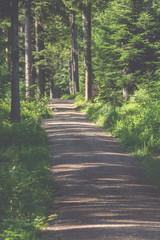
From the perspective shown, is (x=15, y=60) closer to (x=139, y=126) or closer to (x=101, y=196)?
(x=139, y=126)

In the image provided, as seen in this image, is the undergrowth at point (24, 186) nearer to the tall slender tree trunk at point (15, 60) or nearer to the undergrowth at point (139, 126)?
the tall slender tree trunk at point (15, 60)

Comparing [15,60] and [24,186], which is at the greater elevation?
[15,60]

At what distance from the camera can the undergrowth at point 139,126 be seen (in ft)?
32.3

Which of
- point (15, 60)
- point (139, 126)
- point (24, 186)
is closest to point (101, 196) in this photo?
point (24, 186)

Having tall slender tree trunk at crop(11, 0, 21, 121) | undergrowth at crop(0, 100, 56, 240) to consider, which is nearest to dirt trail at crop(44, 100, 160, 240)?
undergrowth at crop(0, 100, 56, 240)

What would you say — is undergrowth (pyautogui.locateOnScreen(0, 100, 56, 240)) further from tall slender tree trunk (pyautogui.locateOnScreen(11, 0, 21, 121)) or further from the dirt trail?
tall slender tree trunk (pyautogui.locateOnScreen(11, 0, 21, 121))

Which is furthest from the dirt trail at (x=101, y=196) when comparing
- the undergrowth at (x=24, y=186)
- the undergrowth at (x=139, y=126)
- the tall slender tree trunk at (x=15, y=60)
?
the tall slender tree trunk at (x=15, y=60)

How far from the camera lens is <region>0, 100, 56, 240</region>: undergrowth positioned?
488 centimetres

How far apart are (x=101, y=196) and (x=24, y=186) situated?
1.66 meters

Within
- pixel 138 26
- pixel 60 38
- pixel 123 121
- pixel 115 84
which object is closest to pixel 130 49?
pixel 138 26

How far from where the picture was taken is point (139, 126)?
12312 mm

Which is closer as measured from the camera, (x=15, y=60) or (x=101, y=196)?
(x=101, y=196)

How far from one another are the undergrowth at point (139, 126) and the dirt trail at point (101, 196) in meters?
0.44

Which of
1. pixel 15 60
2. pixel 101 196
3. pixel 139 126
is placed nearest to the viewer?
pixel 101 196
